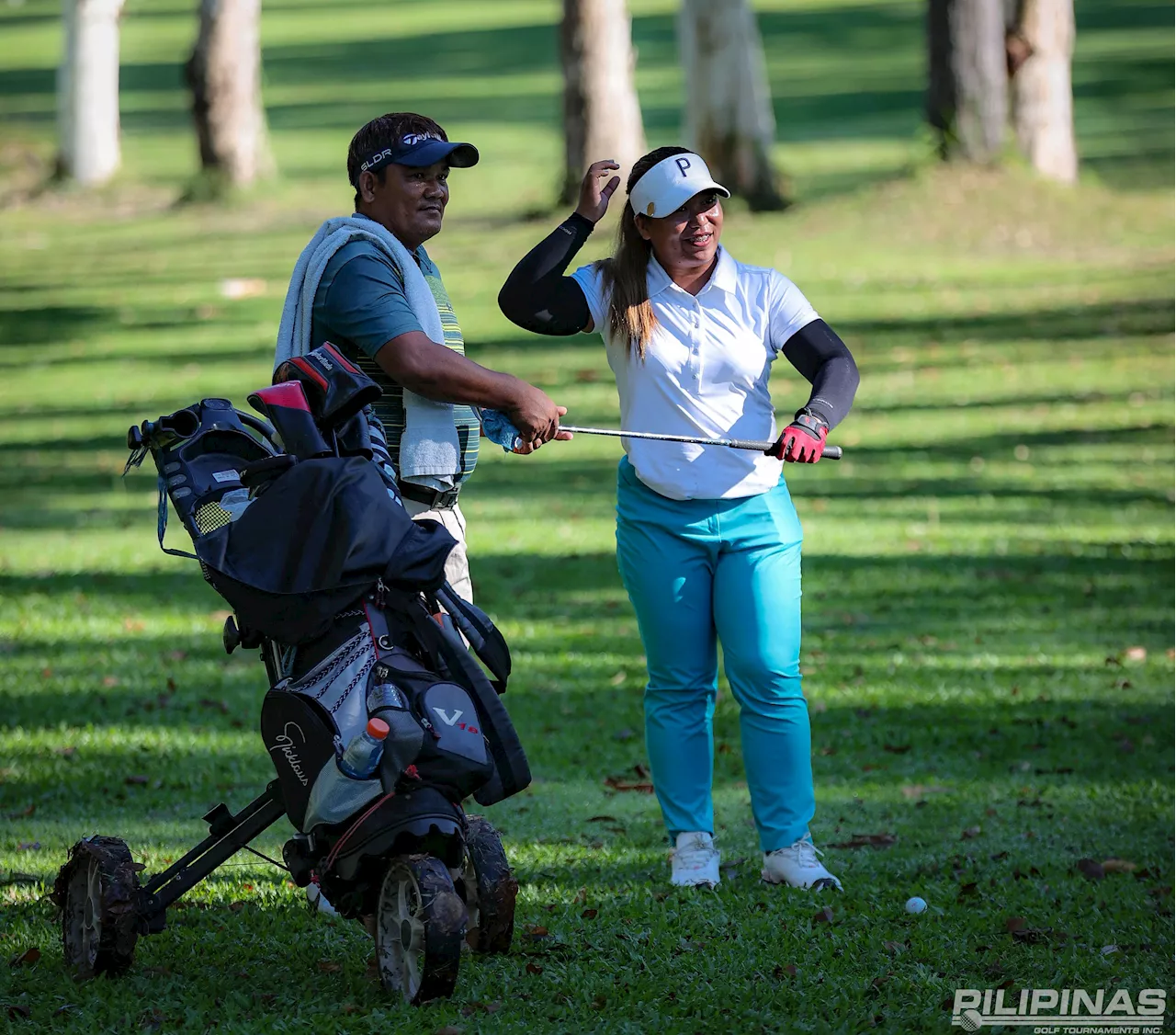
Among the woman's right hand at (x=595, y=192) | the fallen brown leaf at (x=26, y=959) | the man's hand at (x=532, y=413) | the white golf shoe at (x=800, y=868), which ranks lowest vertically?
the white golf shoe at (x=800, y=868)

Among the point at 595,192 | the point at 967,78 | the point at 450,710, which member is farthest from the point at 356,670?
the point at 967,78

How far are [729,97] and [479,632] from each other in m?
17.6

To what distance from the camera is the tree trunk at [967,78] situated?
66.6 feet

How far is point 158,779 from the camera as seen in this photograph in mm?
7652

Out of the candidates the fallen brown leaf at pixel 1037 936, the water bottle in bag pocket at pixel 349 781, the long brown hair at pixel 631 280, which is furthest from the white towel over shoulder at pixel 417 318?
the fallen brown leaf at pixel 1037 936

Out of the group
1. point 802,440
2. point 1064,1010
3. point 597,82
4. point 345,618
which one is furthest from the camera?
point 597,82

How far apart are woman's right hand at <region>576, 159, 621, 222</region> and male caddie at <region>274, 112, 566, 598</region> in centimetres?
40

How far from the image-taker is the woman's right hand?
5.61 metres

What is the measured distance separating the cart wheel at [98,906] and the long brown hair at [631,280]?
2.17m

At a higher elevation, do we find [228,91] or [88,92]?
[88,92]

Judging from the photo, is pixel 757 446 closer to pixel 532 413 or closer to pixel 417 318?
pixel 532 413

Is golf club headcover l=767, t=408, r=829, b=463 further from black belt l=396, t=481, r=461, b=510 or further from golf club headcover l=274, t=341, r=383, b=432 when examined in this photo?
golf club headcover l=274, t=341, r=383, b=432

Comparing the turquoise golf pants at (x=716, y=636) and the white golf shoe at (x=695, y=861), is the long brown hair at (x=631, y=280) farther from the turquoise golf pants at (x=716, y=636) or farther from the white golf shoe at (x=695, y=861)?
the white golf shoe at (x=695, y=861)

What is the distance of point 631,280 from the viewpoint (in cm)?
584
